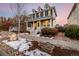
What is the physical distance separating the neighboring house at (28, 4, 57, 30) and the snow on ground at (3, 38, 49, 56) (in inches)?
6.3

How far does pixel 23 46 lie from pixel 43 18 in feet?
1.17

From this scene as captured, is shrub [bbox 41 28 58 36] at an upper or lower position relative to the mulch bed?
upper

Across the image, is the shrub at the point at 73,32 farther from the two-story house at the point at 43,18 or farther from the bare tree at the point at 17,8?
the bare tree at the point at 17,8

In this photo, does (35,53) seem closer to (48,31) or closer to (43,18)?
(48,31)

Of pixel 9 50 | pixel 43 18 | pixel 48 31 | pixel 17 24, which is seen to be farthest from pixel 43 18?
pixel 9 50

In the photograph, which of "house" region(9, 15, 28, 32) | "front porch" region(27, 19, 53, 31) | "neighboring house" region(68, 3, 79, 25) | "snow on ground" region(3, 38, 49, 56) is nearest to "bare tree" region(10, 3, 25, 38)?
"house" region(9, 15, 28, 32)

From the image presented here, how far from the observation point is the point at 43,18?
1.73 metres

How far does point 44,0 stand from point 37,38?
0.40m

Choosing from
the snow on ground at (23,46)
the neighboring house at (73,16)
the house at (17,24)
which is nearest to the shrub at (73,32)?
the neighboring house at (73,16)

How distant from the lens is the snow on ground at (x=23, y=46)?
1.68m

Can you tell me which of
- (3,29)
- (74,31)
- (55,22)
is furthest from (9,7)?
(74,31)

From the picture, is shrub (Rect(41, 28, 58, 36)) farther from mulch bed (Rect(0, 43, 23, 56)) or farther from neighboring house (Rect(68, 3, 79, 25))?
mulch bed (Rect(0, 43, 23, 56))

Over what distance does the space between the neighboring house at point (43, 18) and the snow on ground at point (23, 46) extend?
0.16 m

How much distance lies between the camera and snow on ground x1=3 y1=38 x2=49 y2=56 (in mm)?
1680
